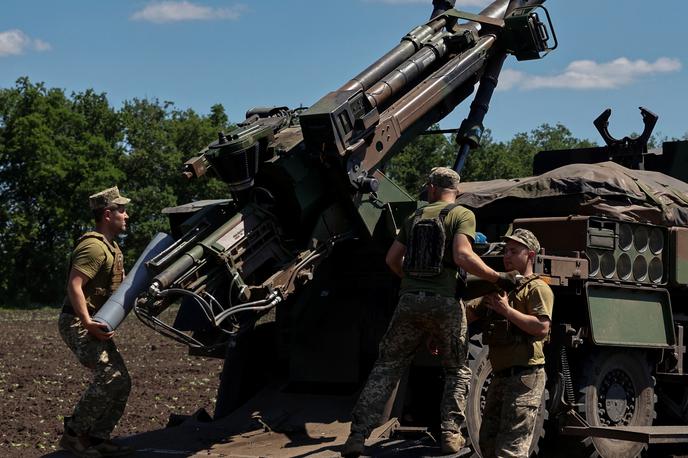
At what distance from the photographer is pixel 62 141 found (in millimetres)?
49531

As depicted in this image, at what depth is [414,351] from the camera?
704 centimetres

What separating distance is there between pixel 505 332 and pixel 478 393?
1291mm

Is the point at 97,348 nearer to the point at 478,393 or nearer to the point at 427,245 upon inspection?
the point at 427,245

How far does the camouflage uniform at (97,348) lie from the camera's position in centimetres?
739

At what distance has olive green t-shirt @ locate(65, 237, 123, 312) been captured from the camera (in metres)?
7.44

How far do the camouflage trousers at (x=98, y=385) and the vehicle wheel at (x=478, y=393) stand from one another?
2.38m

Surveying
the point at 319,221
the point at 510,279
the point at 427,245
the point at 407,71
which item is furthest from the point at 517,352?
the point at 407,71

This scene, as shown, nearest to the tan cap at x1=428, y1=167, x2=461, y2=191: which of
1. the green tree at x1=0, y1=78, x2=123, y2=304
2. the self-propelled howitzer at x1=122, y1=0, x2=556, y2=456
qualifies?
the self-propelled howitzer at x1=122, y1=0, x2=556, y2=456

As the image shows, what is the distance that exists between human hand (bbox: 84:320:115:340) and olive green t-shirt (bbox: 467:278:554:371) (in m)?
2.53

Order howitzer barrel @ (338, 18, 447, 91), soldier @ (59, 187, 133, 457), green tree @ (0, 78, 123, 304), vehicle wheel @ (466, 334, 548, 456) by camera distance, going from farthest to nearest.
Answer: green tree @ (0, 78, 123, 304), howitzer barrel @ (338, 18, 447, 91), vehicle wheel @ (466, 334, 548, 456), soldier @ (59, 187, 133, 457)

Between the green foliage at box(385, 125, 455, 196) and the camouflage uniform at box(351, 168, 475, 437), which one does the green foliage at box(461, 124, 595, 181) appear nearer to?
the green foliage at box(385, 125, 455, 196)

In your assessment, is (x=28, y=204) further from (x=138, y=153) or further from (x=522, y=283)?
(x=522, y=283)

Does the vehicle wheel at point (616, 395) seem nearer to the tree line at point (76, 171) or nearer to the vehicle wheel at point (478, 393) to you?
the vehicle wheel at point (478, 393)

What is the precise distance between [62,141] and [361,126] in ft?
143
